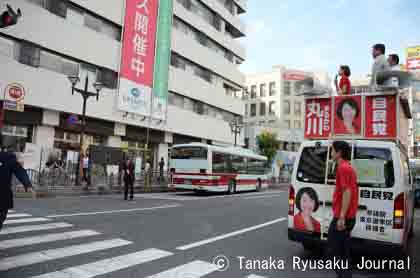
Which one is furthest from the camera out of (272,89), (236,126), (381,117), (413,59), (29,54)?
(413,59)

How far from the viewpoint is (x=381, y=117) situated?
5621 mm

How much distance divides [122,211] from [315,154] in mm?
6648

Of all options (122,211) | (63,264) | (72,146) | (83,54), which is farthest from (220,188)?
(63,264)

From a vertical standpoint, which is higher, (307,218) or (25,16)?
(25,16)

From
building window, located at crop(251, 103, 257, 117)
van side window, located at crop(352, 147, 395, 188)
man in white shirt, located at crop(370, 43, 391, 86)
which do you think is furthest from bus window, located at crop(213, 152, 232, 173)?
building window, located at crop(251, 103, 257, 117)

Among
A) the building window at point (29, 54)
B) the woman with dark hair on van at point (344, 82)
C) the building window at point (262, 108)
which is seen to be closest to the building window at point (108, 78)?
the building window at point (29, 54)

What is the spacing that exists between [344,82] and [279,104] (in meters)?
52.3

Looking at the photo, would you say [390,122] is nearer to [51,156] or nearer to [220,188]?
[220,188]

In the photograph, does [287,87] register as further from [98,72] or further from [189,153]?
[189,153]

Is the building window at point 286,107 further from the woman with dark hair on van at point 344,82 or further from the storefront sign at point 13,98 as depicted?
the woman with dark hair on van at point 344,82

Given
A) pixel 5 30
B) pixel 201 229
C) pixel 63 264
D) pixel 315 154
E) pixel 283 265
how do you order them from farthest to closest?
pixel 5 30 < pixel 201 229 < pixel 315 154 < pixel 283 265 < pixel 63 264

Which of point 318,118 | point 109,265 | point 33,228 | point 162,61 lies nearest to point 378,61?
point 318,118

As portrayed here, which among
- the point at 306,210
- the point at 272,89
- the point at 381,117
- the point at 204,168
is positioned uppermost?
the point at 272,89

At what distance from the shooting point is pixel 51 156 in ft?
58.5
